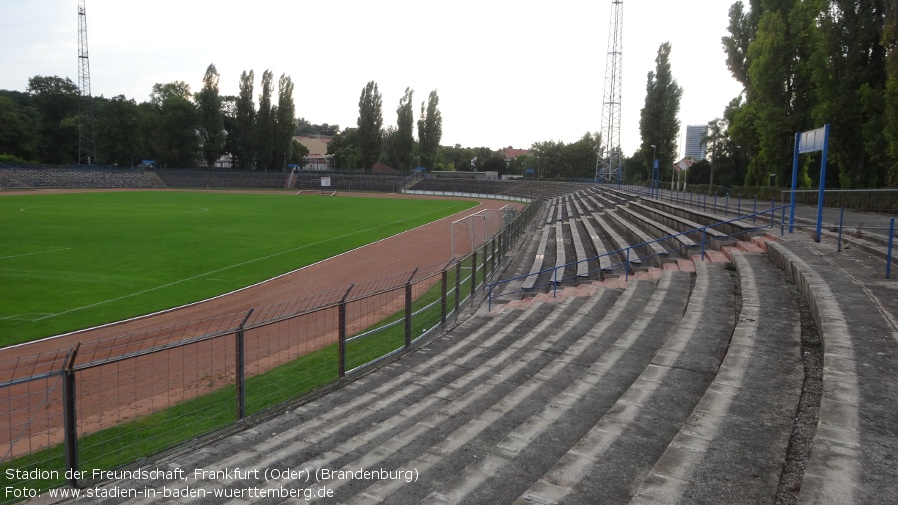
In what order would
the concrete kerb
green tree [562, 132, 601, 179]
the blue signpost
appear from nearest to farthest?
1. the concrete kerb
2. the blue signpost
3. green tree [562, 132, 601, 179]

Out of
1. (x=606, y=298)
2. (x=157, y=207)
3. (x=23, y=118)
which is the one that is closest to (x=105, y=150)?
(x=23, y=118)

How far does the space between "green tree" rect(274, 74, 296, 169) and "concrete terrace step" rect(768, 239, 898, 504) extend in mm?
93315

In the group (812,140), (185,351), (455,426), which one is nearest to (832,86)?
(812,140)

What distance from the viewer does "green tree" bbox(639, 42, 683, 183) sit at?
194 feet

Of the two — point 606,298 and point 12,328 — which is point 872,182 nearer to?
point 606,298

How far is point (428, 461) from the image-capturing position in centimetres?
546

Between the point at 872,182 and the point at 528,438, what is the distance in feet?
92.2

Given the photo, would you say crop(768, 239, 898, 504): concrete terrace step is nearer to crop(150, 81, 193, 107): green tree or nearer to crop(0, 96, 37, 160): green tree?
crop(0, 96, 37, 160): green tree

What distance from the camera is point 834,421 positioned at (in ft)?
16.0

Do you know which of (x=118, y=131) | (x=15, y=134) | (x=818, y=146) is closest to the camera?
(x=818, y=146)

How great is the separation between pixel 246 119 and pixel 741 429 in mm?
100205

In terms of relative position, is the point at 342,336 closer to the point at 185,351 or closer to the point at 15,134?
the point at 185,351

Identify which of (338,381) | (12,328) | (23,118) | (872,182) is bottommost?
(12,328)

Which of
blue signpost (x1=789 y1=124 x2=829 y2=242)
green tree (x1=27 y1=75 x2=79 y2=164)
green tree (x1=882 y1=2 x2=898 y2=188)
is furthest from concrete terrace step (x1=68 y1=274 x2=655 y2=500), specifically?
green tree (x1=27 y1=75 x2=79 y2=164)
